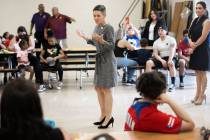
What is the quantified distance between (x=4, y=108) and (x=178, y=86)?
6.51m

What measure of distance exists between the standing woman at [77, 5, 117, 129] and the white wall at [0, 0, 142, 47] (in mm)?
8764

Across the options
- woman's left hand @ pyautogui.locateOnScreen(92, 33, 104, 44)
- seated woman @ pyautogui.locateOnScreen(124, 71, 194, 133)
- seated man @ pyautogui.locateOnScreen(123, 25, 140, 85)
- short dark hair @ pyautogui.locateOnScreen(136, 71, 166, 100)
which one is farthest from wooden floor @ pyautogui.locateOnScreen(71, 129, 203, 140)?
seated man @ pyautogui.locateOnScreen(123, 25, 140, 85)

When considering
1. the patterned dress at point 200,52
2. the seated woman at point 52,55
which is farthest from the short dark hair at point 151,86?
the seated woman at point 52,55

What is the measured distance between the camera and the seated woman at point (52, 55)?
7.53 meters

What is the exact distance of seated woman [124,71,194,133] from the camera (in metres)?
2.28

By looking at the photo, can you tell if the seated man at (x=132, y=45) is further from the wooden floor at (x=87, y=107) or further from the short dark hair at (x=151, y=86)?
the short dark hair at (x=151, y=86)

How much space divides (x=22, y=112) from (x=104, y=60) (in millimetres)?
3069

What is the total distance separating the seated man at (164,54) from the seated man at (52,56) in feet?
5.82

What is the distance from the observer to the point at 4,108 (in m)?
1.47

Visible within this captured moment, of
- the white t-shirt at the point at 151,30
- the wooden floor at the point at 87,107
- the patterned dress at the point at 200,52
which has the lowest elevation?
the wooden floor at the point at 87,107

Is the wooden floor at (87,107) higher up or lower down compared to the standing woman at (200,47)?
lower down

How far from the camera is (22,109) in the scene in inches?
57.0

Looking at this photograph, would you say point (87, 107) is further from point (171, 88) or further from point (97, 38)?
point (171, 88)

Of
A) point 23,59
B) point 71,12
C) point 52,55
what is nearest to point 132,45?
point 52,55
